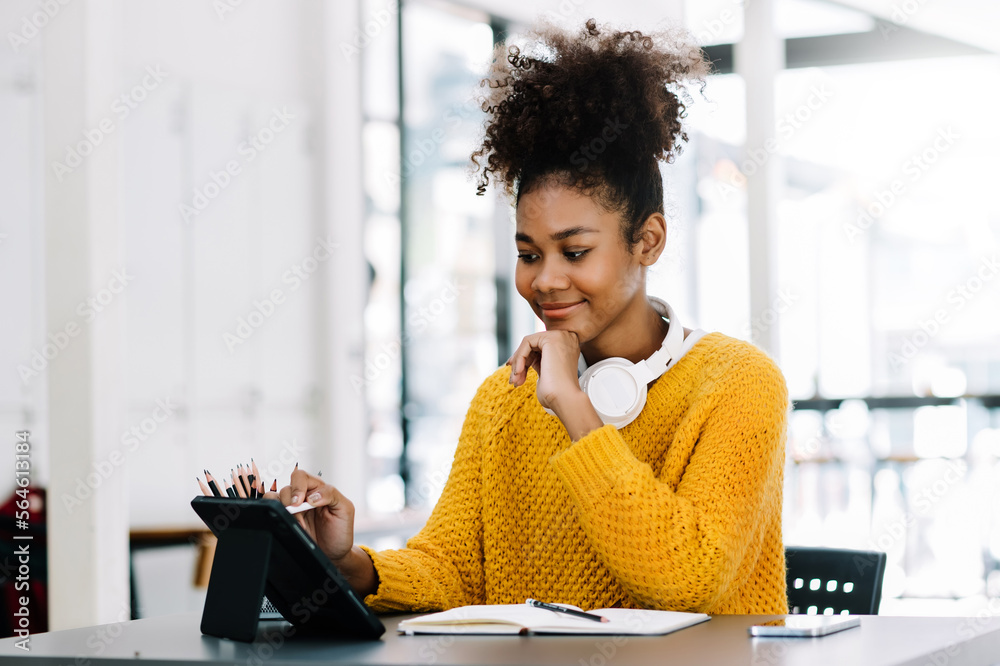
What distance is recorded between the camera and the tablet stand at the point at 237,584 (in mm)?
1146

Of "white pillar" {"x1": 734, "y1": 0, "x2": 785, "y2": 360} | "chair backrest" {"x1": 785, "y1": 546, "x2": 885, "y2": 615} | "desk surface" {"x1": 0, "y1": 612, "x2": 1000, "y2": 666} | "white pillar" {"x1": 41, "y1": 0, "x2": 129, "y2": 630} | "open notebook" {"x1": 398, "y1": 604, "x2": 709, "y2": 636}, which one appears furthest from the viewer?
"white pillar" {"x1": 734, "y1": 0, "x2": 785, "y2": 360}

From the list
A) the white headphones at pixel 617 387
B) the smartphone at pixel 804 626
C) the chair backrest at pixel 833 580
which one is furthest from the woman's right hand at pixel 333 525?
the chair backrest at pixel 833 580

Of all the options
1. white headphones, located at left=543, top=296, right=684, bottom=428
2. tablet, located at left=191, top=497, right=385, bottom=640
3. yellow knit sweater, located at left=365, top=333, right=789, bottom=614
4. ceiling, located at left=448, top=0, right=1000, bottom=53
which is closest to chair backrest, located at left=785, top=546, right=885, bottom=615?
yellow knit sweater, located at left=365, top=333, right=789, bottom=614

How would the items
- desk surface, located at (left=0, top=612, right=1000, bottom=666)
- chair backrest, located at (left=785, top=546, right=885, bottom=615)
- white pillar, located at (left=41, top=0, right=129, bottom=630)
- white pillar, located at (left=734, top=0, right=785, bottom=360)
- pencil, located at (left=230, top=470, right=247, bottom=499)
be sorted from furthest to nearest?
1. white pillar, located at (left=734, top=0, right=785, bottom=360)
2. white pillar, located at (left=41, top=0, right=129, bottom=630)
3. chair backrest, located at (left=785, top=546, right=885, bottom=615)
4. pencil, located at (left=230, top=470, right=247, bottom=499)
5. desk surface, located at (left=0, top=612, right=1000, bottom=666)

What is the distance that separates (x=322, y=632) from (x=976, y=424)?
4148 mm

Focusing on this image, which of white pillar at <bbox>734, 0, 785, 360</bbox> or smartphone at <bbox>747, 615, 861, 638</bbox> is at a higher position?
white pillar at <bbox>734, 0, 785, 360</bbox>

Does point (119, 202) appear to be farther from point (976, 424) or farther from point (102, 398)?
point (976, 424)

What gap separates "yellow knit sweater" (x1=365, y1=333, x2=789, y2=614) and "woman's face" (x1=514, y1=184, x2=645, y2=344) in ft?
0.48

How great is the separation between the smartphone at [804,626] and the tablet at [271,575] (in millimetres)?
399

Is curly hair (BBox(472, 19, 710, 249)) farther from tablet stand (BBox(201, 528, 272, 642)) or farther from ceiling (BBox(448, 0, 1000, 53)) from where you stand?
ceiling (BBox(448, 0, 1000, 53))

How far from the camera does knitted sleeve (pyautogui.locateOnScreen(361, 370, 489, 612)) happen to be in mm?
1453

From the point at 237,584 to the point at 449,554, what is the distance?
1.64ft

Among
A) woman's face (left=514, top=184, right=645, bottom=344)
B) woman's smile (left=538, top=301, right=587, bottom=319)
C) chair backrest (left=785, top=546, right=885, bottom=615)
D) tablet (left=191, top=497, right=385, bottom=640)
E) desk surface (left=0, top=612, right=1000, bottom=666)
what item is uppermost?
woman's face (left=514, top=184, right=645, bottom=344)

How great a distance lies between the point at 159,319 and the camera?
408 cm
